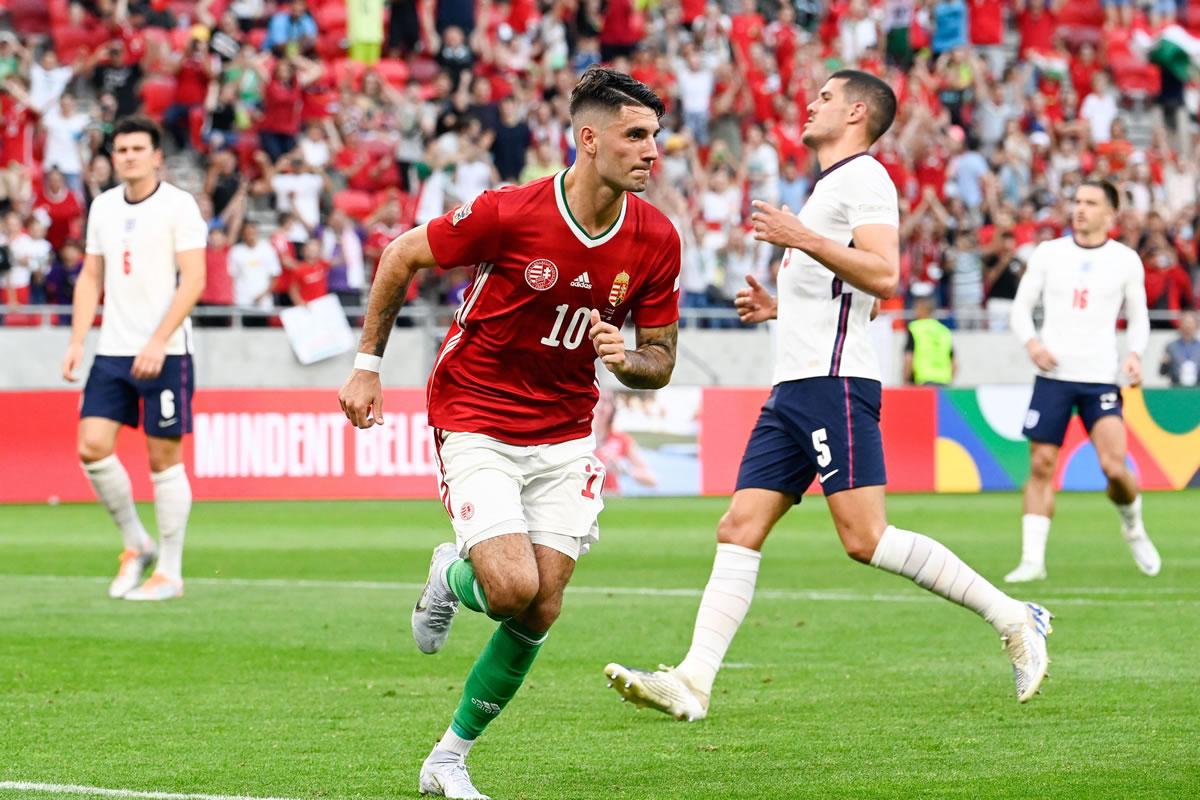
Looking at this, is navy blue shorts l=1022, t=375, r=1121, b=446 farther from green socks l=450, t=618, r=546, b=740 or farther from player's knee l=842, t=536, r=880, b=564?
green socks l=450, t=618, r=546, b=740

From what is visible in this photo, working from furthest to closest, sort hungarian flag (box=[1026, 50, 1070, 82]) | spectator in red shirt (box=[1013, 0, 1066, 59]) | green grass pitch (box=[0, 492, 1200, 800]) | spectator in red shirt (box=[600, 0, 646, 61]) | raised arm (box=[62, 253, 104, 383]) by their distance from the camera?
spectator in red shirt (box=[1013, 0, 1066, 59])
hungarian flag (box=[1026, 50, 1070, 82])
spectator in red shirt (box=[600, 0, 646, 61])
raised arm (box=[62, 253, 104, 383])
green grass pitch (box=[0, 492, 1200, 800])

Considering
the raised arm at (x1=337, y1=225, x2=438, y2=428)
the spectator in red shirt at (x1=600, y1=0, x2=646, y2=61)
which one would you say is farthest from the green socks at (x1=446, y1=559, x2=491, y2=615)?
the spectator in red shirt at (x1=600, y1=0, x2=646, y2=61)

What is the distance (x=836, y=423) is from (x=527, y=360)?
178cm

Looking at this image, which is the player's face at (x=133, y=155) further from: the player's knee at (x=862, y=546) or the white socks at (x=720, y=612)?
the player's knee at (x=862, y=546)

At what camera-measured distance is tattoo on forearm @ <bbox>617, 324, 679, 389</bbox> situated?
589 cm

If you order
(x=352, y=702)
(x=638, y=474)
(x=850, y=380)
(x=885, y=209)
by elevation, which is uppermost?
(x=885, y=209)

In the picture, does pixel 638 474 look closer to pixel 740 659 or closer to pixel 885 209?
pixel 740 659

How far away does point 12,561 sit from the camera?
13.8 m

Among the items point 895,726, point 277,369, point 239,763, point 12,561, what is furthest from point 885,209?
point 277,369

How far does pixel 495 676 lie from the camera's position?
19.5 feet

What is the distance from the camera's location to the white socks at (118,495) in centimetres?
1130

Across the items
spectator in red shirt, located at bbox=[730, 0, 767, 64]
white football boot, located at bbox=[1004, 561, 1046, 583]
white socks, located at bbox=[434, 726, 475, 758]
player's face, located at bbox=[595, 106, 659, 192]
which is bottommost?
white football boot, located at bbox=[1004, 561, 1046, 583]

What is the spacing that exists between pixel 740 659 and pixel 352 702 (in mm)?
2195

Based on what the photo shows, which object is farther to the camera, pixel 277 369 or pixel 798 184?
pixel 798 184
